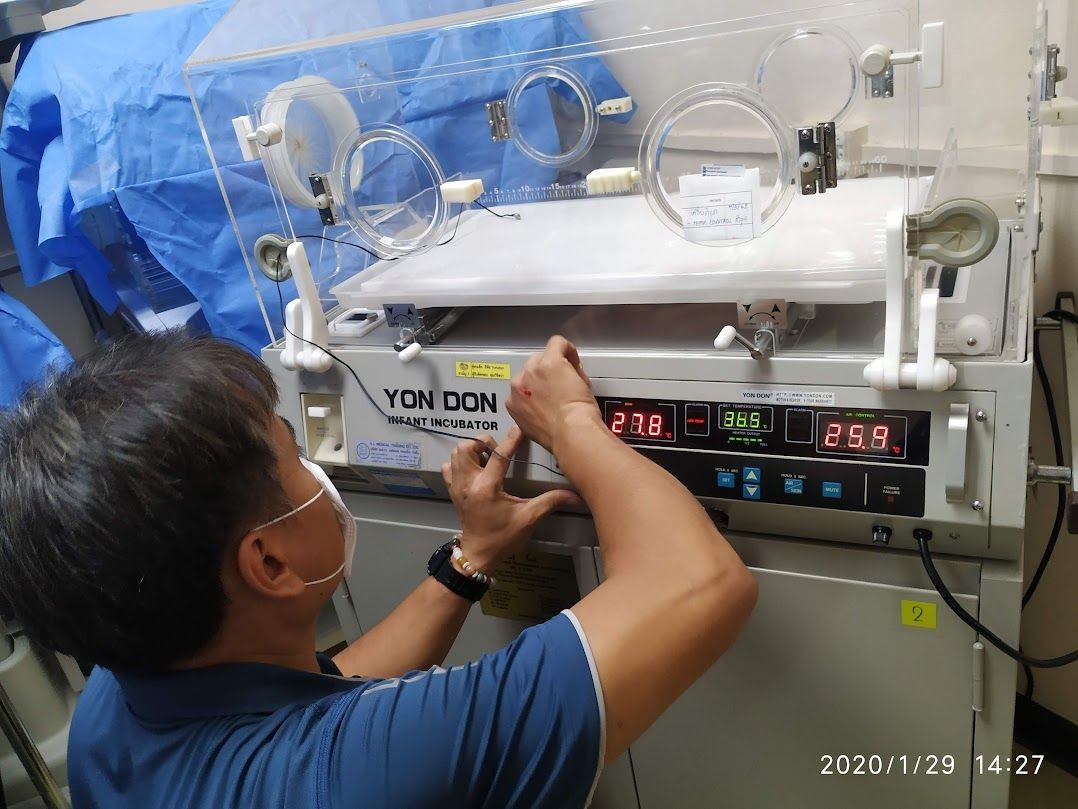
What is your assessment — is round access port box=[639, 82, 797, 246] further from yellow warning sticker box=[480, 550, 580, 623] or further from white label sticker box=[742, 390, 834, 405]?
yellow warning sticker box=[480, 550, 580, 623]

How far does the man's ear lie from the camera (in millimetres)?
723

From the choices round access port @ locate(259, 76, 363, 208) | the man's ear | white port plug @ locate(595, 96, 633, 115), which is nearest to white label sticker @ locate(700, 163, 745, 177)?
white port plug @ locate(595, 96, 633, 115)

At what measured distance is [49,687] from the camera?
1660 millimetres

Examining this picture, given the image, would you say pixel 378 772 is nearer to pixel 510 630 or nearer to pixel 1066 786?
pixel 510 630

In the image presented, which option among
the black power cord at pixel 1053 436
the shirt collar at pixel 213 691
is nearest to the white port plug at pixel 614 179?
the shirt collar at pixel 213 691

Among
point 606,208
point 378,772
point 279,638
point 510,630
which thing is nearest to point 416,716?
point 378,772

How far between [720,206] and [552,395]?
11.3 inches

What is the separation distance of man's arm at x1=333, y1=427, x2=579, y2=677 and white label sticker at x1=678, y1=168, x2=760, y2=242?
1.09ft

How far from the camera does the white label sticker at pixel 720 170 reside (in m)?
0.89

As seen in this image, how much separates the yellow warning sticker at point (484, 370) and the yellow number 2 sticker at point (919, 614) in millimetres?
535

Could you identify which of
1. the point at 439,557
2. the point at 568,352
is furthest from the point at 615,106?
the point at 439,557

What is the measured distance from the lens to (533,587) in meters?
1.17

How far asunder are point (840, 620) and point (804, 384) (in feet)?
1.04

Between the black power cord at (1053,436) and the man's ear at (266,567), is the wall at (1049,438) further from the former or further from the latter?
the man's ear at (266,567)
